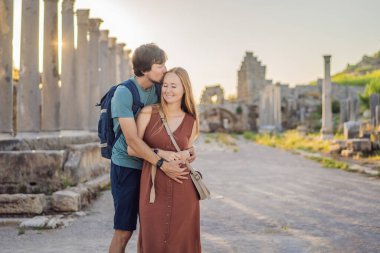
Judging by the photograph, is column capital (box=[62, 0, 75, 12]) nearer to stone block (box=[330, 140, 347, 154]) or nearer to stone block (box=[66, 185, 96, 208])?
stone block (box=[66, 185, 96, 208])

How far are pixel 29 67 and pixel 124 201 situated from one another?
8423 mm

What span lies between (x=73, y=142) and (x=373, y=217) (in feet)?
18.7

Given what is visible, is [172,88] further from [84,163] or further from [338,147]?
[338,147]

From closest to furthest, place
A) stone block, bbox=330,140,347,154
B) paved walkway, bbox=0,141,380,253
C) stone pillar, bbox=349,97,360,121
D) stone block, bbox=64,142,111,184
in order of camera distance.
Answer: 1. paved walkway, bbox=0,141,380,253
2. stone block, bbox=64,142,111,184
3. stone block, bbox=330,140,347,154
4. stone pillar, bbox=349,97,360,121

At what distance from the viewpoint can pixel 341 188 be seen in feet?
31.6

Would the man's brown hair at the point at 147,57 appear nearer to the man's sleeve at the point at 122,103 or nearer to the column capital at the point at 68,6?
the man's sleeve at the point at 122,103

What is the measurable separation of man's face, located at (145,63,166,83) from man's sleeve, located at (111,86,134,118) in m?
0.20

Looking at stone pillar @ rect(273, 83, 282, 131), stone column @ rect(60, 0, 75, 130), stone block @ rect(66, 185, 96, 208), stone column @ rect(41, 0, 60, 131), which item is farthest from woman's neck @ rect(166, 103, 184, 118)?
stone pillar @ rect(273, 83, 282, 131)

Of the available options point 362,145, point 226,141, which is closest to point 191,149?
point 362,145

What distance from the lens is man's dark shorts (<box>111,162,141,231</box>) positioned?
3.56 m

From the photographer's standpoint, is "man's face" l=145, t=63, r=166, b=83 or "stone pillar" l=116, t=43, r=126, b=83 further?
"stone pillar" l=116, t=43, r=126, b=83

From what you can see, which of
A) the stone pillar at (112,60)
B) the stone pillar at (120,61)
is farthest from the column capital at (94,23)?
the stone pillar at (120,61)

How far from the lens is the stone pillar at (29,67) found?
1105 centimetres

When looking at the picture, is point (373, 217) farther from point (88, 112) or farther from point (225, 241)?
point (88, 112)
